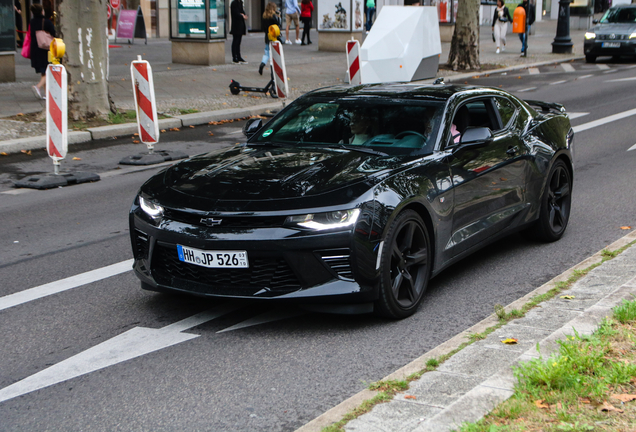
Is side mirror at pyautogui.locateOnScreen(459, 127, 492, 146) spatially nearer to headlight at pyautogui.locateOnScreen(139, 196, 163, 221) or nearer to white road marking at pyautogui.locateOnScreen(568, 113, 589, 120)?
headlight at pyautogui.locateOnScreen(139, 196, 163, 221)

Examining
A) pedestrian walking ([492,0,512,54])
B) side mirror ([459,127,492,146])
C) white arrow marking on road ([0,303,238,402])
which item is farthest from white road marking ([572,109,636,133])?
pedestrian walking ([492,0,512,54])

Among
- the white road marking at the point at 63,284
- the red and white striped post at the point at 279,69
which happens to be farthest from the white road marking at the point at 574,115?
the white road marking at the point at 63,284

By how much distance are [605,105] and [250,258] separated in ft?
46.0

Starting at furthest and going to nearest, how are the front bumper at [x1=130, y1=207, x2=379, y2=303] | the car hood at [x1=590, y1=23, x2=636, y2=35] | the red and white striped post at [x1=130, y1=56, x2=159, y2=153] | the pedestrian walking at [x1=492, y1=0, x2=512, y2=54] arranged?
the pedestrian walking at [x1=492, y1=0, x2=512, y2=54] < the car hood at [x1=590, y1=23, x2=636, y2=35] < the red and white striped post at [x1=130, y1=56, x2=159, y2=153] < the front bumper at [x1=130, y1=207, x2=379, y2=303]

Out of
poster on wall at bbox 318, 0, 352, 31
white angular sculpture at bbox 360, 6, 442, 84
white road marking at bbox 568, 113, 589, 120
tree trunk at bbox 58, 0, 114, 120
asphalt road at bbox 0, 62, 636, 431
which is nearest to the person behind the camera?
asphalt road at bbox 0, 62, 636, 431

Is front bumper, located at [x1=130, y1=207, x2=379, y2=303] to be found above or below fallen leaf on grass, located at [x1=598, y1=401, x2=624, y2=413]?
above

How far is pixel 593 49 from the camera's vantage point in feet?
89.0

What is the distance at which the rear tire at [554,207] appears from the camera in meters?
6.93

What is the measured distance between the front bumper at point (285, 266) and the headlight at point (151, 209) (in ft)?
0.45

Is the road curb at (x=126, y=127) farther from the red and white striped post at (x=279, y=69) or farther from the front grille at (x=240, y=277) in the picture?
the front grille at (x=240, y=277)

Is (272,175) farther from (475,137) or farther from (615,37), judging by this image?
(615,37)

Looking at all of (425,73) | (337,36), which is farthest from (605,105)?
(337,36)

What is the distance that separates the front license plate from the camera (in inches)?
185

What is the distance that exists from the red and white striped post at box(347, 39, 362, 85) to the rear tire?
402 inches
